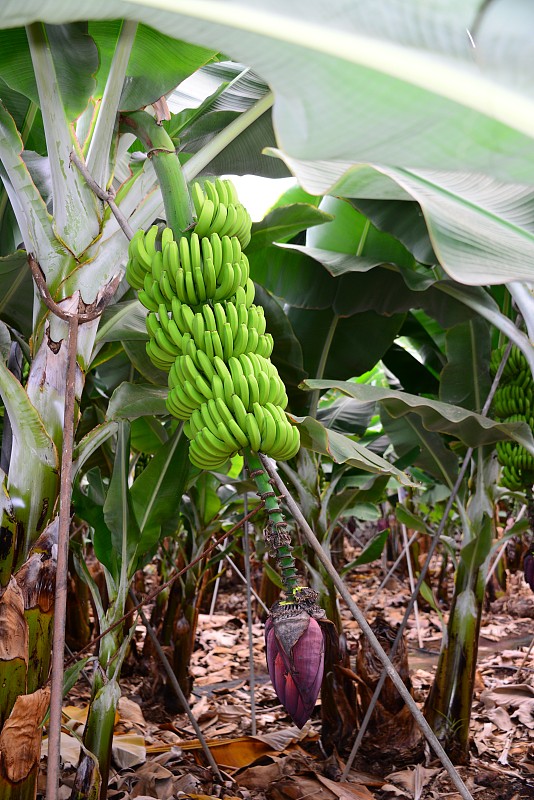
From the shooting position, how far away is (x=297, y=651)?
708mm

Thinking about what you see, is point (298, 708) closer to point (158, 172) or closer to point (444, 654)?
point (158, 172)

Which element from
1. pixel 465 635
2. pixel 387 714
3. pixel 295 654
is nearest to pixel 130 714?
pixel 387 714

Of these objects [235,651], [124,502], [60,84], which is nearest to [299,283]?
[124,502]

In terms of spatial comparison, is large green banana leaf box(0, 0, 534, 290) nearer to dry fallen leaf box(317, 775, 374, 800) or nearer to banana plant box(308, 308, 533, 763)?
banana plant box(308, 308, 533, 763)

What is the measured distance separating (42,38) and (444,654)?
208 cm

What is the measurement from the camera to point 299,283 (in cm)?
204

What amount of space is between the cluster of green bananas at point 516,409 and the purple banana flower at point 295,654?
129cm

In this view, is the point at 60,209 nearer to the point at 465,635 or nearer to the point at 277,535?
Result: the point at 277,535

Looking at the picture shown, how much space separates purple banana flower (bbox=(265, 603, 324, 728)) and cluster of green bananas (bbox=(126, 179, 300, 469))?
0.19 metres

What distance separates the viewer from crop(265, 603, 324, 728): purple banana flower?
708mm

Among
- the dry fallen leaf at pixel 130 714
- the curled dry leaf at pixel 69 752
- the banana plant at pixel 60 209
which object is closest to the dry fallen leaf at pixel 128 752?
the curled dry leaf at pixel 69 752

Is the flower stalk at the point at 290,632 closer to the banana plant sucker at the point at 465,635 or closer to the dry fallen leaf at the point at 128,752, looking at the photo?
the dry fallen leaf at the point at 128,752

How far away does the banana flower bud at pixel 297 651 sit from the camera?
2.32 feet

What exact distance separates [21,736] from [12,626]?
16cm
